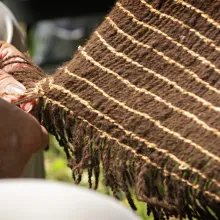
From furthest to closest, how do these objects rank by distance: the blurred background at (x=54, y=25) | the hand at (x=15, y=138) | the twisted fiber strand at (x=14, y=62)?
the blurred background at (x=54, y=25)
the twisted fiber strand at (x=14, y=62)
the hand at (x=15, y=138)

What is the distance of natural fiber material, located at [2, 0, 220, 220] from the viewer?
3.13 feet

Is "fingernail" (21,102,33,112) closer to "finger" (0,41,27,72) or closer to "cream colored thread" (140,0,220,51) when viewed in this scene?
"finger" (0,41,27,72)

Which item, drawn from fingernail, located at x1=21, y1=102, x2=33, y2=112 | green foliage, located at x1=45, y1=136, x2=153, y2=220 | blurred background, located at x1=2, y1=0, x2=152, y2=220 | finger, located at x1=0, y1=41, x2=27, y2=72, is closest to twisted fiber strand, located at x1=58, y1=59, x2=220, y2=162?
fingernail, located at x1=21, y1=102, x2=33, y2=112

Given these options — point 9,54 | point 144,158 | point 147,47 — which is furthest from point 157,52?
point 9,54

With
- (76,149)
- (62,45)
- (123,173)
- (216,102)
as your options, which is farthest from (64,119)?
(62,45)

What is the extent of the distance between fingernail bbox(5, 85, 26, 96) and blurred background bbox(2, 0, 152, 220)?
1.43m

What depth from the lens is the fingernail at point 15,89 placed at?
116 cm

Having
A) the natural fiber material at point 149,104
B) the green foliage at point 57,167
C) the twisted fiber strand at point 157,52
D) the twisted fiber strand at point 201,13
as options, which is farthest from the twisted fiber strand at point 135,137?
the green foliage at point 57,167

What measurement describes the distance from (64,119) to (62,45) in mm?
2654

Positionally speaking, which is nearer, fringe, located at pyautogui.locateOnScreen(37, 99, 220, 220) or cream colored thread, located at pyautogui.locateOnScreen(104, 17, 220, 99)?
fringe, located at pyautogui.locateOnScreen(37, 99, 220, 220)

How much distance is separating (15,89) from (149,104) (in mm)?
266

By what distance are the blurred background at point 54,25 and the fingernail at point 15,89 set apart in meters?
1.43

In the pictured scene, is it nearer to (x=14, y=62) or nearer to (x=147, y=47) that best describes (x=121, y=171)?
(x=147, y=47)

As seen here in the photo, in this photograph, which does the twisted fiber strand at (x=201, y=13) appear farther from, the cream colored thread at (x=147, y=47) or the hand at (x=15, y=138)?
the hand at (x=15, y=138)
